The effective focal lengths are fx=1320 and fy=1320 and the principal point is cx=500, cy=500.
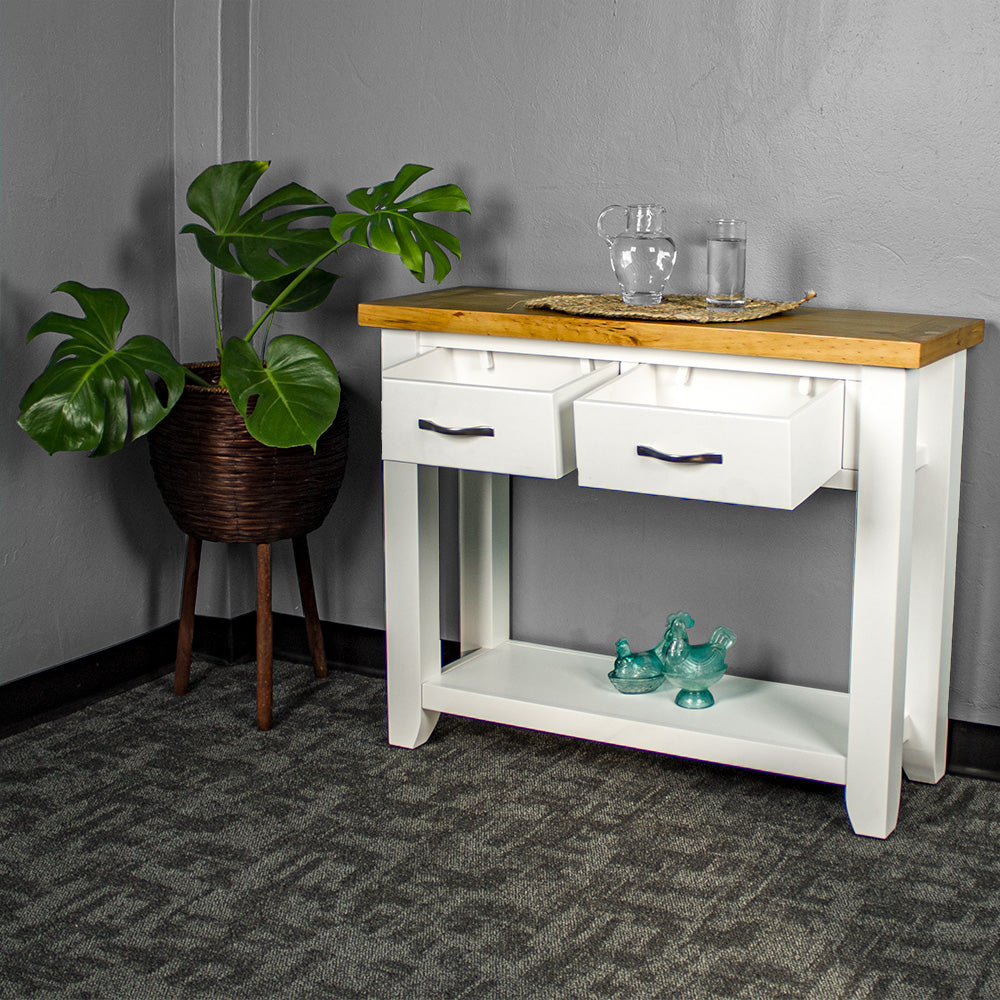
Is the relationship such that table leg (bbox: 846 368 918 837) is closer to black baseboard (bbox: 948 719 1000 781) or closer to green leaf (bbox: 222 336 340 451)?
black baseboard (bbox: 948 719 1000 781)

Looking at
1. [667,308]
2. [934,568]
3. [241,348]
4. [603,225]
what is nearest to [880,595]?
[934,568]

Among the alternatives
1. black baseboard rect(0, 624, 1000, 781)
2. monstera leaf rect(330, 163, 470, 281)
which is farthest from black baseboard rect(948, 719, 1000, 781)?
monstera leaf rect(330, 163, 470, 281)

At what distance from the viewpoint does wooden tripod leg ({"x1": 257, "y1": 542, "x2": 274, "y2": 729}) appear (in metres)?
2.58

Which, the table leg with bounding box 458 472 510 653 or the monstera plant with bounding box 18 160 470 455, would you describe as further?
the table leg with bounding box 458 472 510 653

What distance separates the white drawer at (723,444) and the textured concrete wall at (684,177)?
405 millimetres

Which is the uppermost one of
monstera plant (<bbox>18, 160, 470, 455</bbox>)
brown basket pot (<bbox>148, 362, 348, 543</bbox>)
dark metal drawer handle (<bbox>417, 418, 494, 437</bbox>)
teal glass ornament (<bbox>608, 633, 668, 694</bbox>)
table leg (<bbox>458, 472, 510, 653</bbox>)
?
monstera plant (<bbox>18, 160, 470, 455</bbox>)

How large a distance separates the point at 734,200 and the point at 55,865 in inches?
63.9

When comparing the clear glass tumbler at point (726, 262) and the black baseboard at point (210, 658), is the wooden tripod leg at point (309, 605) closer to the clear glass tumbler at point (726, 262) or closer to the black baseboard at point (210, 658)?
the black baseboard at point (210, 658)

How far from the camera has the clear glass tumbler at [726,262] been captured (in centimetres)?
224

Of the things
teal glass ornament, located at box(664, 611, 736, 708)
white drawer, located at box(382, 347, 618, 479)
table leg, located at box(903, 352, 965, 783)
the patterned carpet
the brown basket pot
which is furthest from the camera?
the brown basket pot

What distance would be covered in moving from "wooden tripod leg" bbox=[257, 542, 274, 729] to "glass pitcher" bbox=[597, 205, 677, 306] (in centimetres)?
87

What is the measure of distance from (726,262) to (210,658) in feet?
4.90

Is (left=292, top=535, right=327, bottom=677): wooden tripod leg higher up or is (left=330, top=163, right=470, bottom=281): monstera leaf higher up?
(left=330, top=163, right=470, bottom=281): monstera leaf

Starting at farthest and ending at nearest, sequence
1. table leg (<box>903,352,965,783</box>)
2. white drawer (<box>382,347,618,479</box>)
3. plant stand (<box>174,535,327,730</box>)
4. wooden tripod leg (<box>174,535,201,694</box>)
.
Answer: wooden tripod leg (<box>174,535,201,694</box>) → plant stand (<box>174,535,327,730</box>) → table leg (<box>903,352,965,783</box>) → white drawer (<box>382,347,618,479</box>)
